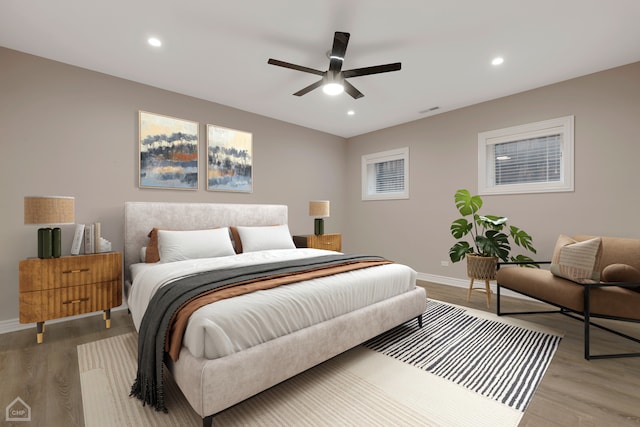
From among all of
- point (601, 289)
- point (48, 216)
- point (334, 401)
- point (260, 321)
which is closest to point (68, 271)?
point (48, 216)

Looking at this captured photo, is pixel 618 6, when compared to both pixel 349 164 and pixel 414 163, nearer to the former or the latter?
pixel 414 163

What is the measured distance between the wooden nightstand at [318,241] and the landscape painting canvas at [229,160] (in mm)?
1146

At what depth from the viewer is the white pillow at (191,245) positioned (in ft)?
9.93

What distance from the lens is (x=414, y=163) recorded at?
16.3ft

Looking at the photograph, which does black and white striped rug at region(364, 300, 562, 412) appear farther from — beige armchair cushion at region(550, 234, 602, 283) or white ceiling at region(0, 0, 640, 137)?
white ceiling at region(0, 0, 640, 137)

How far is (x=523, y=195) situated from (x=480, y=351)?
8.26 ft

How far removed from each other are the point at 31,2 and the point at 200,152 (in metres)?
2.04

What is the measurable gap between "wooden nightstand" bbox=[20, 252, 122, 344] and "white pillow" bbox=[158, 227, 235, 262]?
0.44m

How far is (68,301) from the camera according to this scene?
259 centimetres

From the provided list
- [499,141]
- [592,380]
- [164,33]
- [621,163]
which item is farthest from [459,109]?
[164,33]

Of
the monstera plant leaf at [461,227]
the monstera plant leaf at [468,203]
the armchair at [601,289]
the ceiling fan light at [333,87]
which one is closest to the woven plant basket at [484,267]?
the monstera plant leaf at [461,227]

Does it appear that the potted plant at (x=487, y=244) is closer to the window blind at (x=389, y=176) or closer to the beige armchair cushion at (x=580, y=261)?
the beige armchair cushion at (x=580, y=261)

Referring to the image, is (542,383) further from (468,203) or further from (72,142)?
(72,142)

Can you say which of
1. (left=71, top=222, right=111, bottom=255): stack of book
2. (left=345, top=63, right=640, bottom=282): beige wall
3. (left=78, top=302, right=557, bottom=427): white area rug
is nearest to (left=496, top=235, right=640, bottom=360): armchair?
(left=345, top=63, right=640, bottom=282): beige wall
